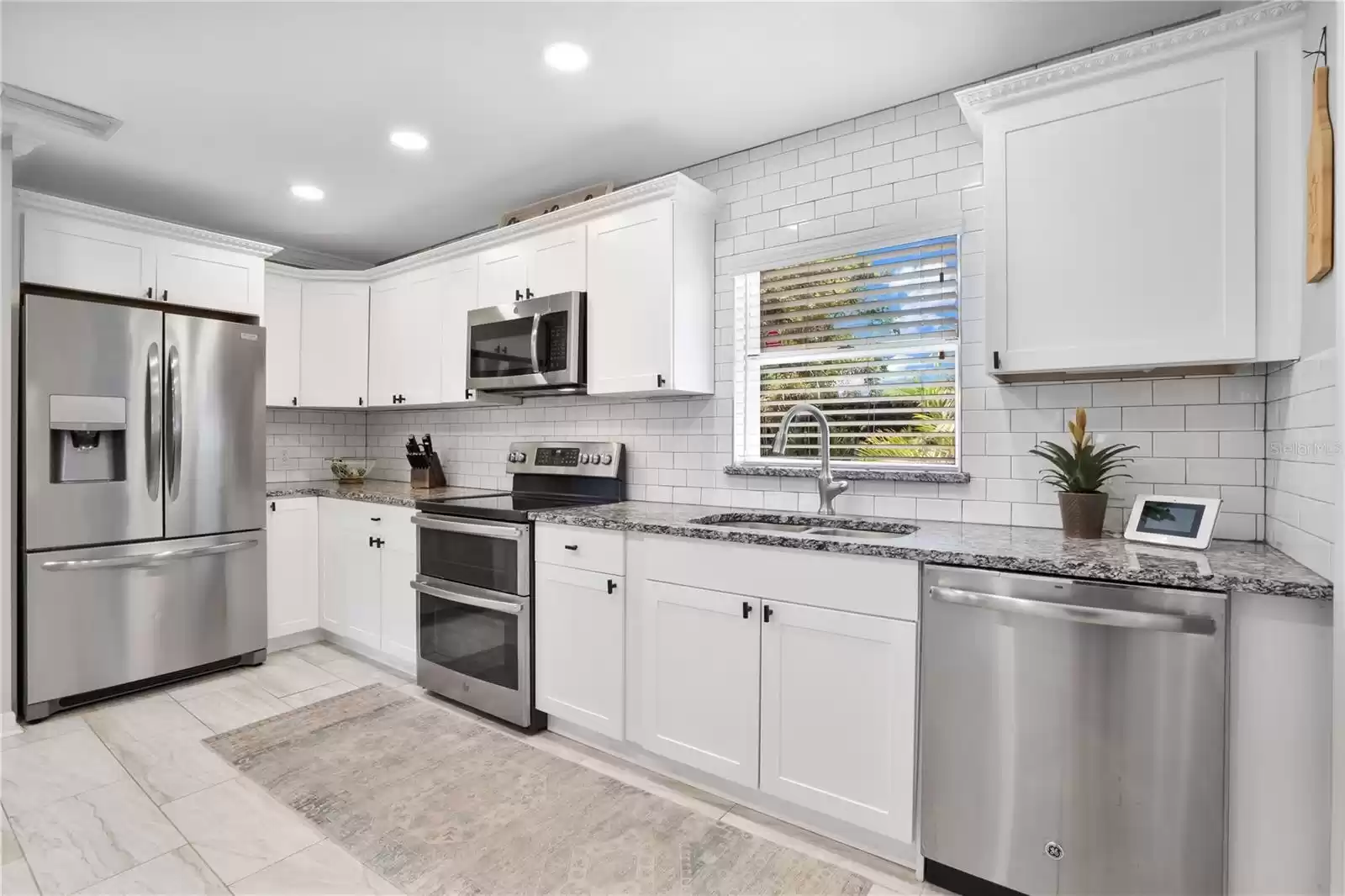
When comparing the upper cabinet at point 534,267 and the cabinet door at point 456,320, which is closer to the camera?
the upper cabinet at point 534,267

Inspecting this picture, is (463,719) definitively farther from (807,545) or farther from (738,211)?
(738,211)

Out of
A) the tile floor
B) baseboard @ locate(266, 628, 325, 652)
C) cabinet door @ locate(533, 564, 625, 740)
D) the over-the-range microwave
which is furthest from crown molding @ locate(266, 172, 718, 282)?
the tile floor

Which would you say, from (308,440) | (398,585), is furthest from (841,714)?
(308,440)

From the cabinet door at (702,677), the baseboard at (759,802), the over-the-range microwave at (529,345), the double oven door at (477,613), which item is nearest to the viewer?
the baseboard at (759,802)

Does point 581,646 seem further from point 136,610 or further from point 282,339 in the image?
point 282,339

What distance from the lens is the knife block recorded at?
13.7 feet

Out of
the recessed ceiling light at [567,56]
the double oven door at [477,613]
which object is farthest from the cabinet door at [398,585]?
the recessed ceiling light at [567,56]

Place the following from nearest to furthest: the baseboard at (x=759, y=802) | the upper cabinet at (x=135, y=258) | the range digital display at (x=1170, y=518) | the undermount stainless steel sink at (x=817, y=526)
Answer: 1. the range digital display at (x=1170, y=518)
2. the baseboard at (x=759, y=802)
3. the undermount stainless steel sink at (x=817, y=526)
4. the upper cabinet at (x=135, y=258)

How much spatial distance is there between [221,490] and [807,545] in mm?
3069

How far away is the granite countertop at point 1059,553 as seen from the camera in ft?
4.84

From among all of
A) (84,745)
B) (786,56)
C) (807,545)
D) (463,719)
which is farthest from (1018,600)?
(84,745)

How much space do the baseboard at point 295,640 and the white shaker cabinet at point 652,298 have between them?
2.42 meters

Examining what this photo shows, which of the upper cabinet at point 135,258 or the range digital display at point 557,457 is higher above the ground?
the upper cabinet at point 135,258

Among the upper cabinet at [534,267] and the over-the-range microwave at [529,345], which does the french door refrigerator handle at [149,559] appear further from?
the upper cabinet at [534,267]
